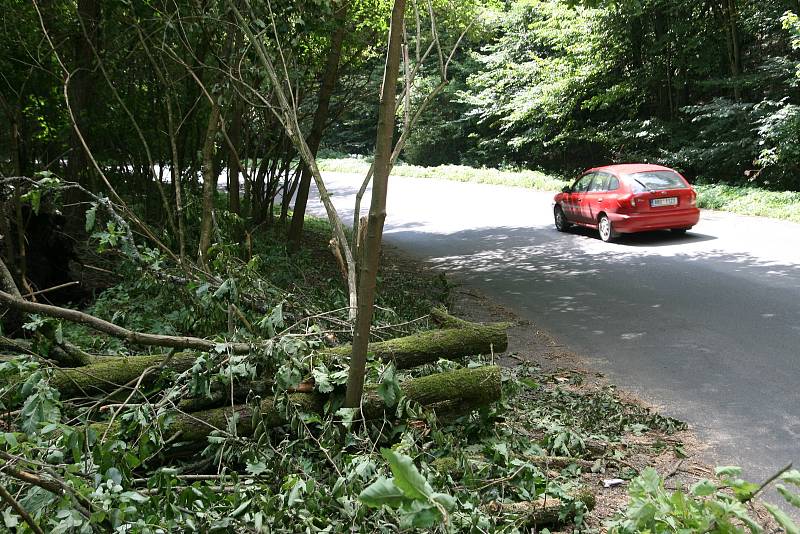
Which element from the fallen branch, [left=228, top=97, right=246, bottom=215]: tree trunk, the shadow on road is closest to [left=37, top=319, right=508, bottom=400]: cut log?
the fallen branch

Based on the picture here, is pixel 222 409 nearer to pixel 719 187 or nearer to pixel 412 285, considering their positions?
pixel 412 285

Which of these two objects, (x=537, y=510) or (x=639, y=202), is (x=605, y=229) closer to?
(x=639, y=202)

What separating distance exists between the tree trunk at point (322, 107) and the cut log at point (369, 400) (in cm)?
832

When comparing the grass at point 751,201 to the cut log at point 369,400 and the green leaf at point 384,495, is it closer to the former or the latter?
the cut log at point 369,400

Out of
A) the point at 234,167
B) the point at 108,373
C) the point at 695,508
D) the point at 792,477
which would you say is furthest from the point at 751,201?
the point at 792,477

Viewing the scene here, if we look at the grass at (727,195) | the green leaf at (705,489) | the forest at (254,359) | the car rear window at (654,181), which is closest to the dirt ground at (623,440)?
the forest at (254,359)

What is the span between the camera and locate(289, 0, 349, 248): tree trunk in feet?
43.0

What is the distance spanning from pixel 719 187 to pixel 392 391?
20.7 m

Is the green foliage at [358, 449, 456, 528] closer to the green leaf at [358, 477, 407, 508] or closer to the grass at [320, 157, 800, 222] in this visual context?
the green leaf at [358, 477, 407, 508]

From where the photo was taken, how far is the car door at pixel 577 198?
1750 cm

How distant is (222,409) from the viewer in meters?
4.49

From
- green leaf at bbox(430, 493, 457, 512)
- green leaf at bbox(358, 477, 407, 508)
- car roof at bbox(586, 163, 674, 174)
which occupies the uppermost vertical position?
car roof at bbox(586, 163, 674, 174)

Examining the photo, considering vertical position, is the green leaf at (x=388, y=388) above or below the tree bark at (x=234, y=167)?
below

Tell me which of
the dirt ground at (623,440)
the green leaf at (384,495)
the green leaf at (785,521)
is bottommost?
the dirt ground at (623,440)
